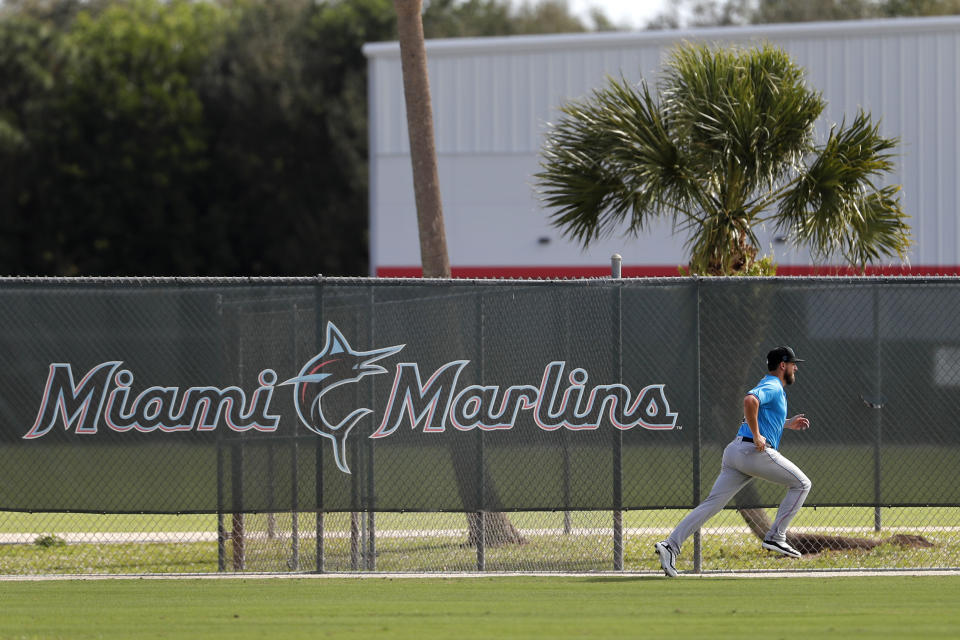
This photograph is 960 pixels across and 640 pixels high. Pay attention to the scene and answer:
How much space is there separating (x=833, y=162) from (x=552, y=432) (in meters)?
4.39

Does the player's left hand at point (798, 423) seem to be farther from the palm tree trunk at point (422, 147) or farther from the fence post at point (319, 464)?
the palm tree trunk at point (422, 147)

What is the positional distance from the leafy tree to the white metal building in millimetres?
9784

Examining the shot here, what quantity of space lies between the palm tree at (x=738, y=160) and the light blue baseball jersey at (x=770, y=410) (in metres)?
3.14

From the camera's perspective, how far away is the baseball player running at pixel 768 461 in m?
9.27

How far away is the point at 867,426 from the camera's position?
10.0 metres

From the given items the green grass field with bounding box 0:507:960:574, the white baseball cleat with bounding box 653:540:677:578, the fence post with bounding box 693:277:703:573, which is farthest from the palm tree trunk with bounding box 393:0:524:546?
the white baseball cleat with bounding box 653:540:677:578

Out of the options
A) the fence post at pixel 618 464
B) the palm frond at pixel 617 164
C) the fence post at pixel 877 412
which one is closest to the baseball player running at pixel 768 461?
the fence post at pixel 618 464

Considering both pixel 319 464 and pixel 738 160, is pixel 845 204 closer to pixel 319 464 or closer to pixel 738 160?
pixel 738 160

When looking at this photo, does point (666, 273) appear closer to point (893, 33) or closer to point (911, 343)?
point (893, 33)

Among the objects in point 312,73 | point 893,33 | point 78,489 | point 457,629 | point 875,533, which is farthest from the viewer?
point 312,73

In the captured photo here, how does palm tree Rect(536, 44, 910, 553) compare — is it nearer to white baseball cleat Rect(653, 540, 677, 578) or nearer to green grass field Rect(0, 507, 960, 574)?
green grass field Rect(0, 507, 960, 574)

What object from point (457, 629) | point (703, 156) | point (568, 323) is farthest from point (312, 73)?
point (457, 629)

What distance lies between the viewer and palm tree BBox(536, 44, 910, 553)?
12359 millimetres

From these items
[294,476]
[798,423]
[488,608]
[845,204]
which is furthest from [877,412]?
[294,476]
